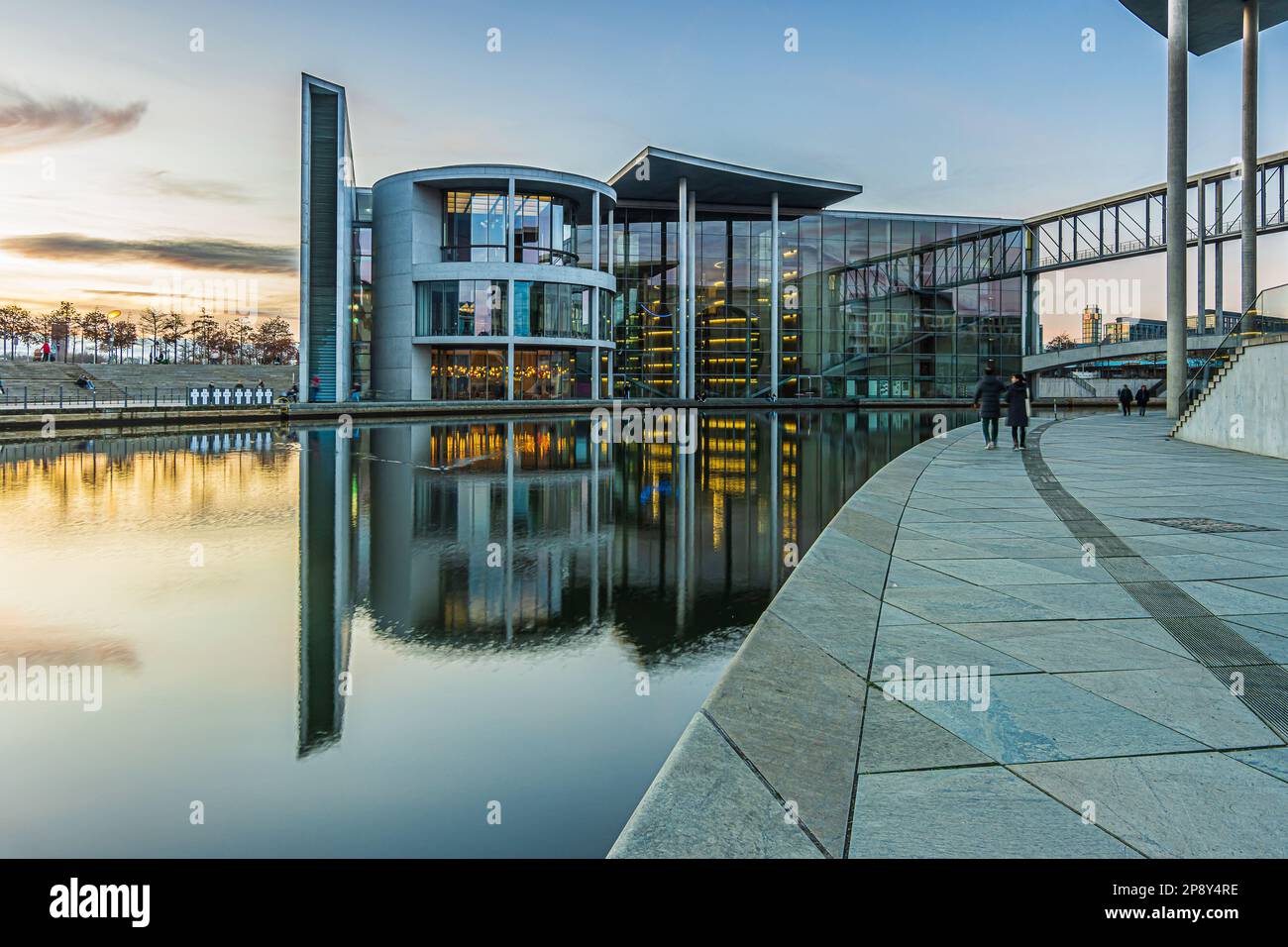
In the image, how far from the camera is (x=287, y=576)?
26.3 ft

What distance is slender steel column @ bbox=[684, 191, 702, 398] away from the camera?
61531 millimetres

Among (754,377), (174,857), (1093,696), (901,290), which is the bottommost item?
(174,857)

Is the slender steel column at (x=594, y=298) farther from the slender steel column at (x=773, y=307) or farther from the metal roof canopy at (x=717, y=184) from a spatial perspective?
the slender steel column at (x=773, y=307)

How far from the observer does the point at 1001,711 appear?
161 inches

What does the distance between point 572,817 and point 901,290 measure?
7040 cm

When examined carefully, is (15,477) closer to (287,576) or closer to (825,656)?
(287,576)

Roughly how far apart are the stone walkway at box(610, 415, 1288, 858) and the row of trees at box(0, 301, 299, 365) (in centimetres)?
12602

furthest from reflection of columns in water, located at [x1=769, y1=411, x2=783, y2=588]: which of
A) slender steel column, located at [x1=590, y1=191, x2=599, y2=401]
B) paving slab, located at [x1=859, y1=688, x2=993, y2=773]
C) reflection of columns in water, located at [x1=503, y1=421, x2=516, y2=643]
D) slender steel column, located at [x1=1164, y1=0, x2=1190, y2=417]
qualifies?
slender steel column, located at [x1=590, y1=191, x2=599, y2=401]

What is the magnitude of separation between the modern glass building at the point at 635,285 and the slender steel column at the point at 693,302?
0.16 metres

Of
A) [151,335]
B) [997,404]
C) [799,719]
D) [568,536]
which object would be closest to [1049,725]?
[799,719]

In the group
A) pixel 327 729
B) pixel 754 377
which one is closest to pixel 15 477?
pixel 327 729

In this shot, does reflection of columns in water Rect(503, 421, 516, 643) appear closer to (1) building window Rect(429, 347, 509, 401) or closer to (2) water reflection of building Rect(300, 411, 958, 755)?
(2) water reflection of building Rect(300, 411, 958, 755)

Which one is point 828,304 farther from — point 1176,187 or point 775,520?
point 775,520

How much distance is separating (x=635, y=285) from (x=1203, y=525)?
57.6 meters
